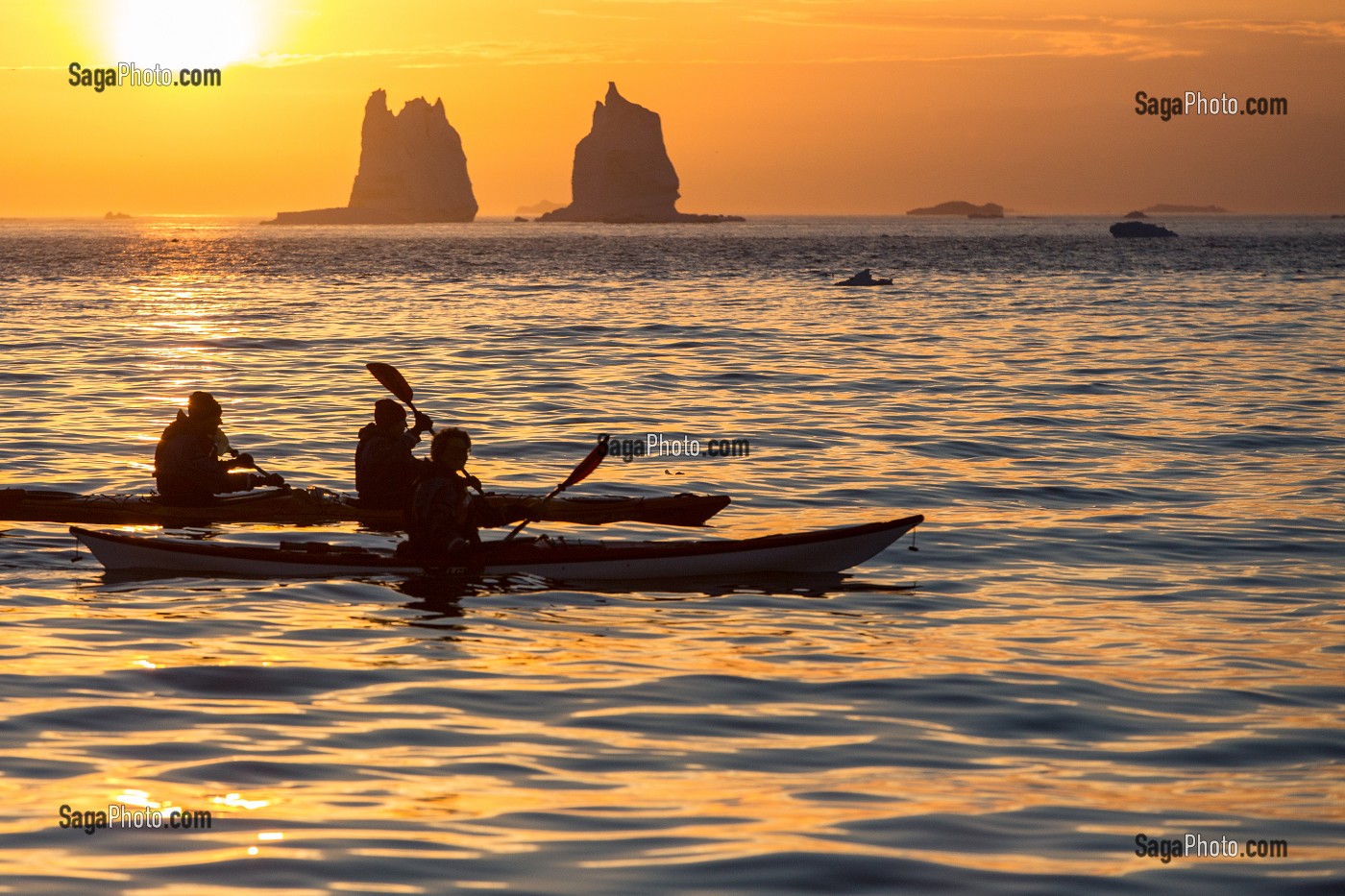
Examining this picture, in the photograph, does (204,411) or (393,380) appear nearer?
(204,411)

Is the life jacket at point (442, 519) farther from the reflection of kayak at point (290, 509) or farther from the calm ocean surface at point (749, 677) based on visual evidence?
the reflection of kayak at point (290, 509)

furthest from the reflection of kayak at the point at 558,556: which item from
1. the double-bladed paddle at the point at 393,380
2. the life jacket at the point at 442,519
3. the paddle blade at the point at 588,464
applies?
the double-bladed paddle at the point at 393,380

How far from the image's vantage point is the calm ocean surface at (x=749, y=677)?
6.80 metres

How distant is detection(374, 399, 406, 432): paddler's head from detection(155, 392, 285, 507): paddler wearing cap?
154 cm

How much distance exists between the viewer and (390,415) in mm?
14594

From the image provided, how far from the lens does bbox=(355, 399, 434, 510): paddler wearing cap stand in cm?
1482

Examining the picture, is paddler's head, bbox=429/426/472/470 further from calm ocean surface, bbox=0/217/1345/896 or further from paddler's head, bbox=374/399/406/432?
paddler's head, bbox=374/399/406/432

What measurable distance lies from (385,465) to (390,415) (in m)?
0.57

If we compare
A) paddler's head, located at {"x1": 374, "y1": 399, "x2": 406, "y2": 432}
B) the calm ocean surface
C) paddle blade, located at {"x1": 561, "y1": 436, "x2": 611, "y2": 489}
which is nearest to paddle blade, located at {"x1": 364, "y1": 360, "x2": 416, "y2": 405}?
paddler's head, located at {"x1": 374, "y1": 399, "x2": 406, "y2": 432}

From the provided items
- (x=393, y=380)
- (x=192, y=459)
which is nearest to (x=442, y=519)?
(x=192, y=459)

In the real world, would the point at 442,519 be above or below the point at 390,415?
below

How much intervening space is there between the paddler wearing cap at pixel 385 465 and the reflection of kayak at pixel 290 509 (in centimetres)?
14

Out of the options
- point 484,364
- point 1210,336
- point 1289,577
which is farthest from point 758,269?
point 1289,577

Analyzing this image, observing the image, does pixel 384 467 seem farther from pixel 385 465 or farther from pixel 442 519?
pixel 442 519
